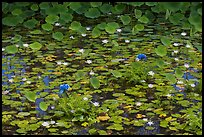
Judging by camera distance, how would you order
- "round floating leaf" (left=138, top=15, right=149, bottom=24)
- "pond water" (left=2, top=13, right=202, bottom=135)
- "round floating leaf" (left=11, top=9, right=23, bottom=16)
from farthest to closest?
"pond water" (left=2, top=13, right=202, bottom=135)
"round floating leaf" (left=138, top=15, right=149, bottom=24)
"round floating leaf" (left=11, top=9, right=23, bottom=16)

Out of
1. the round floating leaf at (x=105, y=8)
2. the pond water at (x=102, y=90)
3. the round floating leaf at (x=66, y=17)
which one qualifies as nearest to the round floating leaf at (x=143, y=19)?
the round floating leaf at (x=105, y=8)

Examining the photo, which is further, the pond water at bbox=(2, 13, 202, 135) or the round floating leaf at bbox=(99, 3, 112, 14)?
the pond water at bbox=(2, 13, 202, 135)

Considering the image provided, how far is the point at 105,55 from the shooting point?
164 inches

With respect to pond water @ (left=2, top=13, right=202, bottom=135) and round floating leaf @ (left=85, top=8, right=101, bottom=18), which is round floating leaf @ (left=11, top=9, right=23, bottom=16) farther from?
pond water @ (left=2, top=13, right=202, bottom=135)

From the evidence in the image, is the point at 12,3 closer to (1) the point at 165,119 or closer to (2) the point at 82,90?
(1) the point at 165,119

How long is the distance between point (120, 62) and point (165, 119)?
1153 mm

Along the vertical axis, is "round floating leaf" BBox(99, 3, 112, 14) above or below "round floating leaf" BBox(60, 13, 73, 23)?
above

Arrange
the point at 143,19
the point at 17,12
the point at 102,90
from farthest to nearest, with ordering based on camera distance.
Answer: the point at 102,90
the point at 143,19
the point at 17,12

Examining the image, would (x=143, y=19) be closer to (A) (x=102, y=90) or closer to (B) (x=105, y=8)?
(B) (x=105, y=8)

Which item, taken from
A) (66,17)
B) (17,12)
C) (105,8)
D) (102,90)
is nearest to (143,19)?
(105,8)

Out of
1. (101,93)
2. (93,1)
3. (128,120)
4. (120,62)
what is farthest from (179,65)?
(93,1)

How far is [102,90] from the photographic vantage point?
338 centimetres

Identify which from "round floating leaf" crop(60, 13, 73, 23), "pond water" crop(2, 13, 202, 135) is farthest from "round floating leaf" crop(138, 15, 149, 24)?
"pond water" crop(2, 13, 202, 135)

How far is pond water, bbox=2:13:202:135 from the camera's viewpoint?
112 inches
